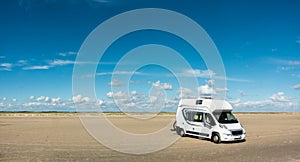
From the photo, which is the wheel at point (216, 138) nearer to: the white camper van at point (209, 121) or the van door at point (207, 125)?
the white camper van at point (209, 121)

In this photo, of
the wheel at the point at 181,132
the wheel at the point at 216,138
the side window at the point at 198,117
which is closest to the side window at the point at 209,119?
the side window at the point at 198,117

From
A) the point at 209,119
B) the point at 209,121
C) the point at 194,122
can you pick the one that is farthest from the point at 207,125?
the point at 194,122

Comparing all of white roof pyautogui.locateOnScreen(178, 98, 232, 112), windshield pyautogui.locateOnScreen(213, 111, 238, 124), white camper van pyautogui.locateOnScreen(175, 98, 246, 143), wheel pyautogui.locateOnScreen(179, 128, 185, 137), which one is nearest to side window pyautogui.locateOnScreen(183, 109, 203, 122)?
white camper van pyautogui.locateOnScreen(175, 98, 246, 143)

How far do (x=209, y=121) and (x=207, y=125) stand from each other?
1.09 ft

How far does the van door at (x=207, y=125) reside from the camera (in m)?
21.7

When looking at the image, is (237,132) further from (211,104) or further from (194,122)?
(194,122)

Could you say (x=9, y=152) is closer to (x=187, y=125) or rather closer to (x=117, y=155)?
(x=117, y=155)

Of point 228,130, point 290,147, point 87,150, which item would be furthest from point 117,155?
point 290,147

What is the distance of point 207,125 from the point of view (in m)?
22.0

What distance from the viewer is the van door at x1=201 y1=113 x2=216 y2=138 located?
21694 millimetres

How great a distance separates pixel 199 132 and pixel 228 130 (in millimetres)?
2512

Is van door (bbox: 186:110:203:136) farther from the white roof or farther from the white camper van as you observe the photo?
the white roof

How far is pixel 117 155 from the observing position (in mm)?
15297

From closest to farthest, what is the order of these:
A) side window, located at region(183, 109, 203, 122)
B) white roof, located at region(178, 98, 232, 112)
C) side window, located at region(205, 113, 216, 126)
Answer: side window, located at region(205, 113, 216, 126)
white roof, located at region(178, 98, 232, 112)
side window, located at region(183, 109, 203, 122)
